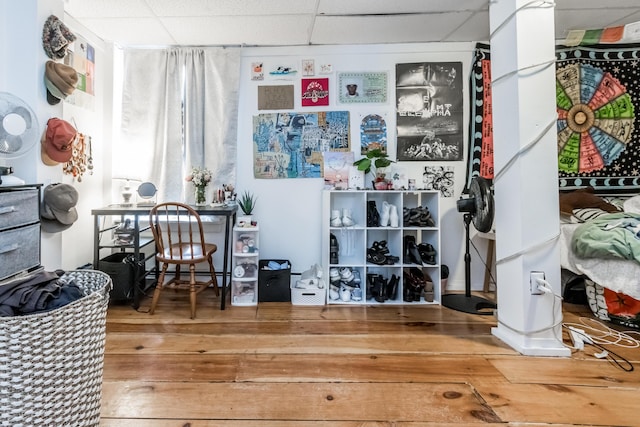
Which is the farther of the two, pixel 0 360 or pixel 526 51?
pixel 526 51

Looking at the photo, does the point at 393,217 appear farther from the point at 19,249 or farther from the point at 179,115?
the point at 19,249

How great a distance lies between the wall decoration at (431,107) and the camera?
308 cm

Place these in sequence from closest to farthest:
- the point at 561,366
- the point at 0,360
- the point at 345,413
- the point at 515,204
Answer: the point at 0,360
the point at 345,413
the point at 561,366
the point at 515,204

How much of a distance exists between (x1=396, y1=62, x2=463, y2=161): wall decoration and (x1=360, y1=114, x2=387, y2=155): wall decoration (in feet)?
0.53

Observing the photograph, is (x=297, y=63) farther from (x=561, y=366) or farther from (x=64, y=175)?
(x=561, y=366)

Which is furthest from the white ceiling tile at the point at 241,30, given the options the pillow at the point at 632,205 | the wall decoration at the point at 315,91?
the pillow at the point at 632,205

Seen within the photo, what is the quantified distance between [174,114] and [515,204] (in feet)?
9.44

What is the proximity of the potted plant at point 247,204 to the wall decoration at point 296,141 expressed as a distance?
0.73 feet

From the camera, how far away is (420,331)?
7.28 ft

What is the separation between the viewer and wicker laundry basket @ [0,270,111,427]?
0.97 metres

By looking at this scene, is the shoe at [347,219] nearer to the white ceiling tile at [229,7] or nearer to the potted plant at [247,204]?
the potted plant at [247,204]

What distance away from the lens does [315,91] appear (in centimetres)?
310

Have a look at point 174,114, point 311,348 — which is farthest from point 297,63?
point 311,348

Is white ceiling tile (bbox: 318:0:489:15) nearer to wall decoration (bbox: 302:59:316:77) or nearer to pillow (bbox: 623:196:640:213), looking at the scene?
Answer: wall decoration (bbox: 302:59:316:77)
